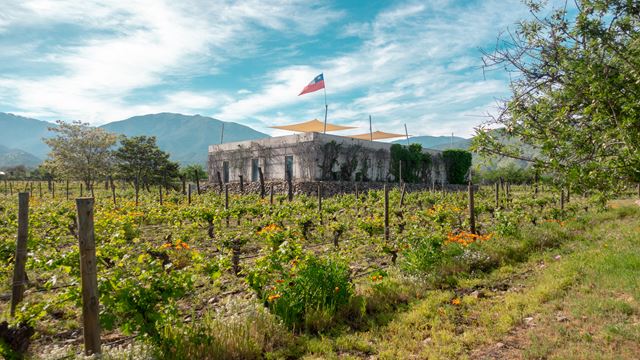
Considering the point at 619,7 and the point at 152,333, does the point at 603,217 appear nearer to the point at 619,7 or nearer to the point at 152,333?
the point at 619,7

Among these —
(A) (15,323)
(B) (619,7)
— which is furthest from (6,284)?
(B) (619,7)

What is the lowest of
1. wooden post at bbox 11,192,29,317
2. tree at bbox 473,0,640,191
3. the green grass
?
the green grass

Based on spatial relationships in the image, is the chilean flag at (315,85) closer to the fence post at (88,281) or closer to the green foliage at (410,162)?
the green foliage at (410,162)

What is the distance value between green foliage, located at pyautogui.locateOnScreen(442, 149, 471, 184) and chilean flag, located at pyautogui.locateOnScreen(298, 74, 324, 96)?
→ 14.5 meters

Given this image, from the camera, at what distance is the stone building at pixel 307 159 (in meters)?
27.5

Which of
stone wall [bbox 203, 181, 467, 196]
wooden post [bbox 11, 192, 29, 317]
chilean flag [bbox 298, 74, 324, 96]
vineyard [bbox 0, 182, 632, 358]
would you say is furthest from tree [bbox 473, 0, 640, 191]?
chilean flag [bbox 298, 74, 324, 96]

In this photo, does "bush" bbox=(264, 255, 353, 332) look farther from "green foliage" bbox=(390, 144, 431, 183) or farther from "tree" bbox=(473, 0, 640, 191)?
"green foliage" bbox=(390, 144, 431, 183)

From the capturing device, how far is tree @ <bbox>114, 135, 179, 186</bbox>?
33.5 meters

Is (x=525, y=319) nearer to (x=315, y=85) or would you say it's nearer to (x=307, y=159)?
(x=307, y=159)

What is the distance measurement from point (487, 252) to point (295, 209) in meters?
7.37

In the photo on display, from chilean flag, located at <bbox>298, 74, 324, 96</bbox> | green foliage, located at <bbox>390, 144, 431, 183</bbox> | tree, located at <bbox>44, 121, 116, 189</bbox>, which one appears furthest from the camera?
tree, located at <bbox>44, 121, 116, 189</bbox>

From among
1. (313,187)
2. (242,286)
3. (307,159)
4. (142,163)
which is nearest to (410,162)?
(307,159)

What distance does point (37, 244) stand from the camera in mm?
7285

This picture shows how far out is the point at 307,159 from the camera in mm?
27531
